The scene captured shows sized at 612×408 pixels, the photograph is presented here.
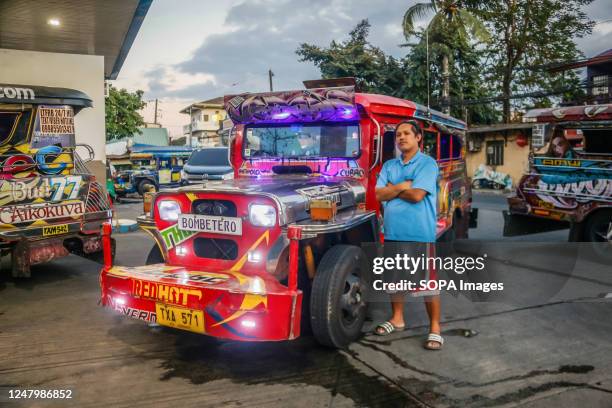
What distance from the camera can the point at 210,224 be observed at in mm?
3986

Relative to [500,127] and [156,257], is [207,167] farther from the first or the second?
[500,127]

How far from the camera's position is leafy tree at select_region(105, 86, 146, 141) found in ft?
98.7

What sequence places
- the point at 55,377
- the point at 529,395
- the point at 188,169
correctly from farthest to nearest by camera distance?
the point at 188,169
the point at 55,377
the point at 529,395

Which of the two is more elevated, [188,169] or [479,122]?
[479,122]

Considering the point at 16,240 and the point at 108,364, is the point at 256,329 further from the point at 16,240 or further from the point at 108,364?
the point at 16,240

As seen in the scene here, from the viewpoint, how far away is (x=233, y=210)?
395cm

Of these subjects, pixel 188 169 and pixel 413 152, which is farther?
pixel 188 169

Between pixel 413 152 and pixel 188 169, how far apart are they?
35.2 ft

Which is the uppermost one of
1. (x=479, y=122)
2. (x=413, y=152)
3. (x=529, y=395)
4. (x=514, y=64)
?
(x=514, y=64)

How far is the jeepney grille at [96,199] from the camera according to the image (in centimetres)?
629

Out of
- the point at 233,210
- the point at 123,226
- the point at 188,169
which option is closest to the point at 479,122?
the point at 188,169

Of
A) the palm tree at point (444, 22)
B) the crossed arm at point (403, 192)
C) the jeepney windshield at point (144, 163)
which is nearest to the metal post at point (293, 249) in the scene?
the crossed arm at point (403, 192)

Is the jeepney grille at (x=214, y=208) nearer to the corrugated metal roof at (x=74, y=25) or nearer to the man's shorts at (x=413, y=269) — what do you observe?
the man's shorts at (x=413, y=269)

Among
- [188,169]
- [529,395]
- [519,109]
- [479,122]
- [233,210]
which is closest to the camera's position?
[529,395]
